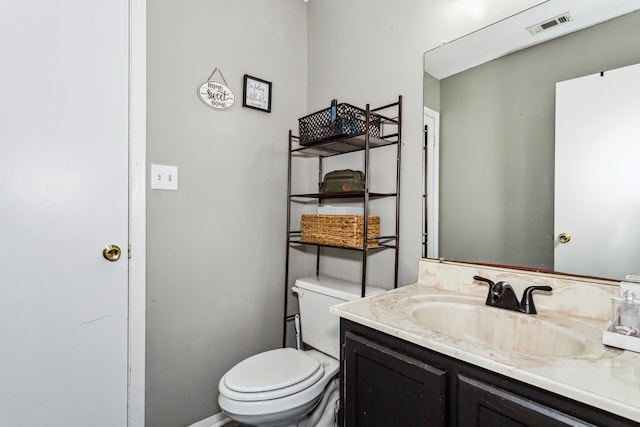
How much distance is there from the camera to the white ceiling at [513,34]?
102cm

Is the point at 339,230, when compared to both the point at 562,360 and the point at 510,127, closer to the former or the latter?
the point at 510,127

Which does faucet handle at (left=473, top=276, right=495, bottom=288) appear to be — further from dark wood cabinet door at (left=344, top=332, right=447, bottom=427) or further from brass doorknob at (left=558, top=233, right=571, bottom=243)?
dark wood cabinet door at (left=344, top=332, right=447, bottom=427)

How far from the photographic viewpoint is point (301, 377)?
1.29 metres

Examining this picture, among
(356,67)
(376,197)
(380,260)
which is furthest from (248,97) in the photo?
(380,260)

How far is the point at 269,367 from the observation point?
4.53ft

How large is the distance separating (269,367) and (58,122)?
4.20 feet

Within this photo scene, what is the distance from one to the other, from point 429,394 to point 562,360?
11.7 inches

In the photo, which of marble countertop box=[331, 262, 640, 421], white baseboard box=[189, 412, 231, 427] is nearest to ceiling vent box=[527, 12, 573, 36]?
marble countertop box=[331, 262, 640, 421]

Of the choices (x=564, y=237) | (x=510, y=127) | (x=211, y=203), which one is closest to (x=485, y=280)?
(x=564, y=237)

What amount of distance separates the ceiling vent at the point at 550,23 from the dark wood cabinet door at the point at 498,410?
1194 millimetres

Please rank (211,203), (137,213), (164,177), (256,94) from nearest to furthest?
1. (137,213)
2. (164,177)
3. (211,203)
4. (256,94)

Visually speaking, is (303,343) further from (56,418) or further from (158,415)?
(56,418)

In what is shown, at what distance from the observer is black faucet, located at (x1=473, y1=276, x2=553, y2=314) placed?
1.00 meters

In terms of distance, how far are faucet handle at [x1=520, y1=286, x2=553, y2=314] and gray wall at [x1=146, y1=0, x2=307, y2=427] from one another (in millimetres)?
1263
